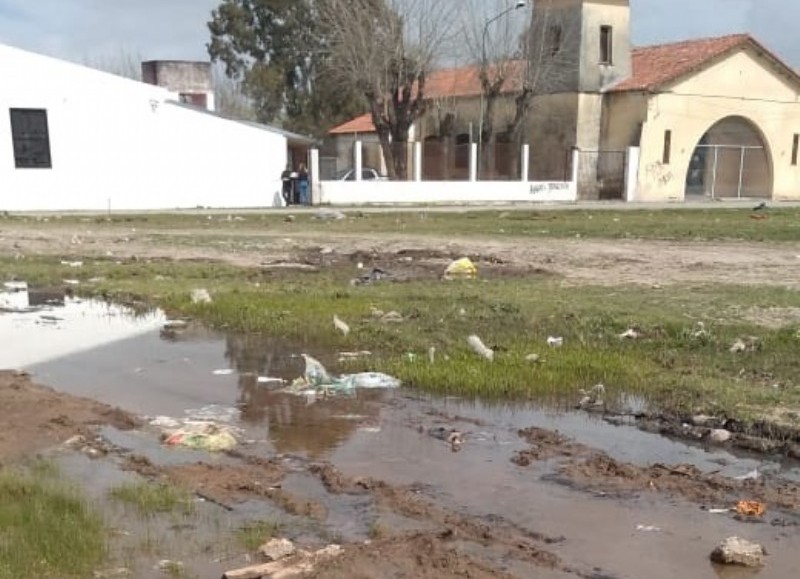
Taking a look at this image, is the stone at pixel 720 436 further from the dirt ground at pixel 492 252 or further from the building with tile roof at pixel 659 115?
the building with tile roof at pixel 659 115

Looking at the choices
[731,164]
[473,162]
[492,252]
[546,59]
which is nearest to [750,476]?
[492,252]

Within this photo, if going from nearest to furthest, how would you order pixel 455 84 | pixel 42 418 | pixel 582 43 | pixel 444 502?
pixel 444 502 → pixel 42 418 → pixel 582 43 → pixel 455 84

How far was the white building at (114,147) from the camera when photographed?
29359 mm

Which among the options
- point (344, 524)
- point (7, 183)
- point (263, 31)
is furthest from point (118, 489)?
point (263, 31)

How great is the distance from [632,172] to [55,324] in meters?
31.6

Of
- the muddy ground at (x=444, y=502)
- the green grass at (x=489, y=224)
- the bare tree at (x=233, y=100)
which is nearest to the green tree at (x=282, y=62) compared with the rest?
the bare tree at (x=233, y=100)

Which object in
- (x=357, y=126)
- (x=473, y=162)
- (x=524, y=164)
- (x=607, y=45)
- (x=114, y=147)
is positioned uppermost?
(x=607, y=45)

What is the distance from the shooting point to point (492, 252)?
52.2ft

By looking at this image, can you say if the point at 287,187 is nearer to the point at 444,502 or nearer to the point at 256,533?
the point at 444,502

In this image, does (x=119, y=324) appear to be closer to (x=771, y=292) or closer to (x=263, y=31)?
(x=771, y=292)

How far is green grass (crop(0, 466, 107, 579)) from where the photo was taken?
3629mm

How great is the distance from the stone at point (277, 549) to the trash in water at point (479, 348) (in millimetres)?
3791

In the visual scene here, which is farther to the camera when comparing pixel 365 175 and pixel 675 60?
pixel 675 60

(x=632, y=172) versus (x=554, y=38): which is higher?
(x=554, y=38)
